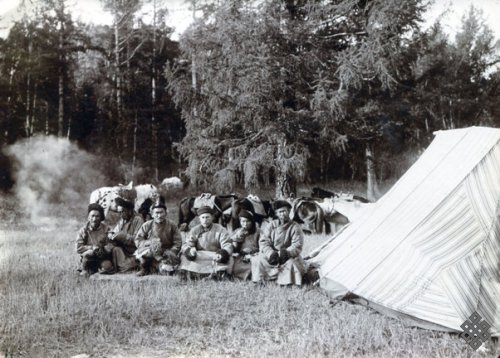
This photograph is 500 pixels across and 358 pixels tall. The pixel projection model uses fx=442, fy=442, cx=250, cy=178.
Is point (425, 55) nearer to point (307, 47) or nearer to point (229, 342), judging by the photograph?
point (307, 47)

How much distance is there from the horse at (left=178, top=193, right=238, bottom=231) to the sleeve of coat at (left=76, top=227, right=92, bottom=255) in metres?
1.83

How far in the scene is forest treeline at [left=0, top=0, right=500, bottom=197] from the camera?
8133 millimetres

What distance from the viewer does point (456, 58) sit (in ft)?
29.9

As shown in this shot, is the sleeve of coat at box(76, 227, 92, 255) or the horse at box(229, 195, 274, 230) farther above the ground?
the horse at box(229, 195, 274, 230)

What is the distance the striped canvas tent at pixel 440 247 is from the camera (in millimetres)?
3855

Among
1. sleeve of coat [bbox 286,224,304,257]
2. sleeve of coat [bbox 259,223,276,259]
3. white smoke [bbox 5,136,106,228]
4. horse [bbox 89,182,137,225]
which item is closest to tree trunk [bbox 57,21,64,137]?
white smoke [bbox 5,136,106,228]

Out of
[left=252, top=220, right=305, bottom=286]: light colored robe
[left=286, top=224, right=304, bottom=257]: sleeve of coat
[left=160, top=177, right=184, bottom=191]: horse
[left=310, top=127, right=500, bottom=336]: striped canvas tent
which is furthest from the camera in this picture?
[left=160, top=177, right=184, bottom=191]: horse

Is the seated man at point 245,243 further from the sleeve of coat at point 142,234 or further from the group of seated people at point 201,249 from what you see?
the sleeve of coat at point 142,234

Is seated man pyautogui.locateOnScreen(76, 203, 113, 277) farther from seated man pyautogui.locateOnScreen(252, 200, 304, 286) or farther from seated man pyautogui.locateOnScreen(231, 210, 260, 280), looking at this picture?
seated man pyautogui.locateOnScreen(252, 200, 304, 286)

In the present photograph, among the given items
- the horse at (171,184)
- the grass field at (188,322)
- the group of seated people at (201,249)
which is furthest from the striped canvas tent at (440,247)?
the horse at (171,184)

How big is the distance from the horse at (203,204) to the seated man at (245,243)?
1.26 meters

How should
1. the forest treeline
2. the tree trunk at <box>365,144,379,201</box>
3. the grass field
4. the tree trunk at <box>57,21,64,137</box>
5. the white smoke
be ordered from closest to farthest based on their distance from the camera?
the grass field → the white smoke → the tree trunk at <box>57,21,64,137</box> → the forest treeline → the tree trunk at <box>365,144,379,201</box>

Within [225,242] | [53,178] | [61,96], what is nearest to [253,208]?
[225,242]

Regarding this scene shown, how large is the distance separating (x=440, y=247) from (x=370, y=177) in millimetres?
5594
